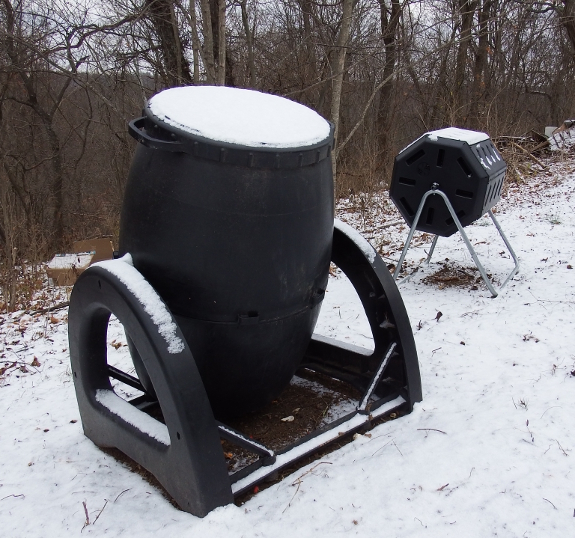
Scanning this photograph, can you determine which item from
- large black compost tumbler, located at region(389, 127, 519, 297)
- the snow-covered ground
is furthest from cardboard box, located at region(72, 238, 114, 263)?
large black compost tumbler, located at region(389, 127, 519, 297)

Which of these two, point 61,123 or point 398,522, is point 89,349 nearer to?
point 398,522

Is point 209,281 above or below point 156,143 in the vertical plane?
below

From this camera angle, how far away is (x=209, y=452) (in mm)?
1948

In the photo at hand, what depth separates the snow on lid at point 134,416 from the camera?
2.14 meters

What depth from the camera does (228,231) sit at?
2082 millimetres

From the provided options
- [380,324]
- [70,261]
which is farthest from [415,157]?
[70,261]

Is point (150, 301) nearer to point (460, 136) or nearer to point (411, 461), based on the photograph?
point (411, 461)

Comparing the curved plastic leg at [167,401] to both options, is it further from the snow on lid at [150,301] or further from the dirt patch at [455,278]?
the dirt patch at [455,278]

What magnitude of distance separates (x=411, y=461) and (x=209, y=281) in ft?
3.69

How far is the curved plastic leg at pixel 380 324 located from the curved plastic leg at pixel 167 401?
3.09 ft

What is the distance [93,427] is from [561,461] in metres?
2.02

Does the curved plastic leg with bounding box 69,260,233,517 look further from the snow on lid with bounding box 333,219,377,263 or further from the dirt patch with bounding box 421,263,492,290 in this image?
the dirt patch with bounding box 421,263,492,290

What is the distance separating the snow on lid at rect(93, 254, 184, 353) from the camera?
6.38ft

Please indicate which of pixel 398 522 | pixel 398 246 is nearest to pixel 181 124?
pixel 398 522
